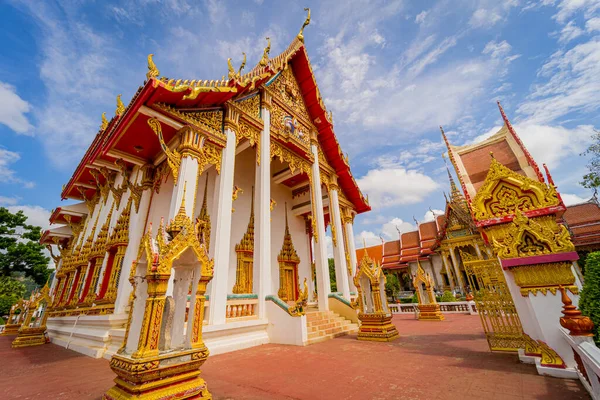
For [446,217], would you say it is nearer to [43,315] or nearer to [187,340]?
[187,340]

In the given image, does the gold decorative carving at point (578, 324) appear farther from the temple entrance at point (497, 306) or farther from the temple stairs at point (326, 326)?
the temple stairs at point (326, 326)

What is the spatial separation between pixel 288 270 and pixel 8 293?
61.3 ft

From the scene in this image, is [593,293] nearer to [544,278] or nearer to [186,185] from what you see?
[544,278]

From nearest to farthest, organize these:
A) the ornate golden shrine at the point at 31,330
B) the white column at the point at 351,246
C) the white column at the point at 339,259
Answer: the ornate golden shrine at the point at 31,330
the white column at the point at 339,259
the white column at the point at 351,246

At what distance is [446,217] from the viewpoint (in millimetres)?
21094

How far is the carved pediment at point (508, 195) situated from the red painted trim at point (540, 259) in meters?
0.67

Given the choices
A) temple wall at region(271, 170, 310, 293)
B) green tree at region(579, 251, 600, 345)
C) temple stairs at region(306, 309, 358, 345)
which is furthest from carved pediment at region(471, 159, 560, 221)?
temple wall at region(271, 170, 310, 293)

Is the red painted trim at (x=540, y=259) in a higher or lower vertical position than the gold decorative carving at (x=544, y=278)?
higher

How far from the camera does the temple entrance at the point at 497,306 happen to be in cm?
392

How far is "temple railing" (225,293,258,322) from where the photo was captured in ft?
17.6

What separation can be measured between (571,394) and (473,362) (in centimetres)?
141

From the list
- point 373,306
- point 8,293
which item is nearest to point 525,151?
point 373,306

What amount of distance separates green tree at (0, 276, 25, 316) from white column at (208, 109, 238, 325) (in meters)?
18.1

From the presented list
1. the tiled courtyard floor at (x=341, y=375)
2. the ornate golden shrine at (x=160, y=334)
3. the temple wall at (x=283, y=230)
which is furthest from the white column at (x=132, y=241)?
the temple wall at (x=283, y=230)
